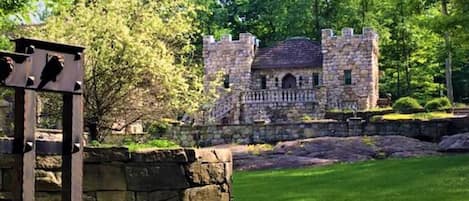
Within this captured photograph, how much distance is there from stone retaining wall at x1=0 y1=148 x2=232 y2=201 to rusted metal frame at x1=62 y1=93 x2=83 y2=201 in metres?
2.07

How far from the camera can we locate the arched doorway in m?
47.5

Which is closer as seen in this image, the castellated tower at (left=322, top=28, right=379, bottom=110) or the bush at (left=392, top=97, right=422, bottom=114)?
the bush at (left=392, top=97, right=422, bottom=114)

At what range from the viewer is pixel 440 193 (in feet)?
37.3

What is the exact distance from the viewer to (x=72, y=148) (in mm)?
5109

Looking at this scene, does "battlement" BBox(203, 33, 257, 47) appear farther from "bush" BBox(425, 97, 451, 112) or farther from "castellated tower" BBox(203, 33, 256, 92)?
"bush" BBox(425, 97, 451, 112)

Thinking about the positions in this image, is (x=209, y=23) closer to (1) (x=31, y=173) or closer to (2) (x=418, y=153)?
(2) (x=418, y=153)

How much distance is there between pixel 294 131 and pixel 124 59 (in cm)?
1170

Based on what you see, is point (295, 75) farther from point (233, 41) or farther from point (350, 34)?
point (233, 41)

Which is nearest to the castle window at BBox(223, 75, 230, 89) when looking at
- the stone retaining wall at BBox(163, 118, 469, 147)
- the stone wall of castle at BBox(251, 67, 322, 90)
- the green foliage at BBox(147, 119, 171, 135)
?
the stone wall of castle at BBox(251, 67, 322, 90)

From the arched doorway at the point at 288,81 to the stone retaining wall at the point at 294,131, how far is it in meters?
17.5

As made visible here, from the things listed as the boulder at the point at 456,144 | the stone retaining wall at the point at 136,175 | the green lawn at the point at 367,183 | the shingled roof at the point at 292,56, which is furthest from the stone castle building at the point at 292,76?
the stone retaining wall at the point at 136,175

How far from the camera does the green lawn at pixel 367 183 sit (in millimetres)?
11461

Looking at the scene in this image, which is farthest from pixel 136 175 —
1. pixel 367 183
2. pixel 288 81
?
pixel 288 81

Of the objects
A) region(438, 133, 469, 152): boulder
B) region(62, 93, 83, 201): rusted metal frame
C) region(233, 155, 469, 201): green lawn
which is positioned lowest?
region(233, 155, 469, 201): green lawn
